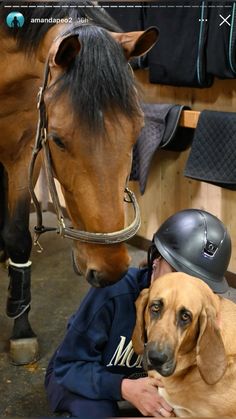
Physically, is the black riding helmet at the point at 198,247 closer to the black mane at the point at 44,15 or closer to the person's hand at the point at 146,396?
the person's hand at the point at 146,396

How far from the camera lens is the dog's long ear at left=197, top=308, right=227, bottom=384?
1104mm

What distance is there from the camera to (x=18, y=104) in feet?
5.90

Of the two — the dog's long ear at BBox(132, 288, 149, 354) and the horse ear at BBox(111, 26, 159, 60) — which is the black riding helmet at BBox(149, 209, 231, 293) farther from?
the horse ear at BBox(111, 26, 159, 60)

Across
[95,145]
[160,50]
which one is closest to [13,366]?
[95,145]

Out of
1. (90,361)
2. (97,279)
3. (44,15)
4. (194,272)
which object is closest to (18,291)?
(90,361)

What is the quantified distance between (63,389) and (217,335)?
0.62 m

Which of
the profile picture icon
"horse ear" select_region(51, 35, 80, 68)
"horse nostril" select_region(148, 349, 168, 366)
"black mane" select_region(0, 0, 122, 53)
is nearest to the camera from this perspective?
"horse nostril" select_region(148, 349, 168, 366)

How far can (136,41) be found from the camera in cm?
127

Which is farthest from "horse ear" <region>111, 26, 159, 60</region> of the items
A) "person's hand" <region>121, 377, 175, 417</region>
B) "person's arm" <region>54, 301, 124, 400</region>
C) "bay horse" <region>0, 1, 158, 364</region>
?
"person's hand" <region>121, 377, 175, 417</region>

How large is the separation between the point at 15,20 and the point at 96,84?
464 mm

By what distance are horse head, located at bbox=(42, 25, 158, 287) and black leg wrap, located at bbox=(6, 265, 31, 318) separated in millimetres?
946

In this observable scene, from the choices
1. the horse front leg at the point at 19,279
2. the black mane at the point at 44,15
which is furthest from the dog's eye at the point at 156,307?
the horse front leg at the point at 19,279

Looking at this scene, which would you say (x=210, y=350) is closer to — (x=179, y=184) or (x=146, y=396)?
(x=146, y=396)

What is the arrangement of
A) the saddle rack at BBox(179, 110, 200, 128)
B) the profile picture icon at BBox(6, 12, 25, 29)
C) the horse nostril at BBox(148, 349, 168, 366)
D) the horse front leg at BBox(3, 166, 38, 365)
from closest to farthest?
1. the horse nostril at BBox(148, 349, 168, 366)
2. the profile picture icon at BBox(6, 12, 25, 29)
3. the horse front leg at BBox(3, 166, 38, 365)
4. the saddle rack at BBox(179, 110, 200, 128)
